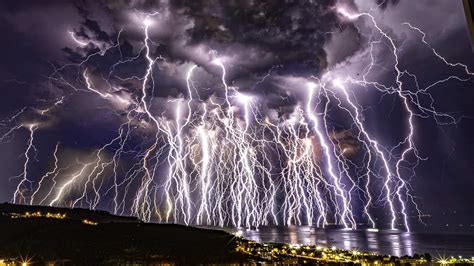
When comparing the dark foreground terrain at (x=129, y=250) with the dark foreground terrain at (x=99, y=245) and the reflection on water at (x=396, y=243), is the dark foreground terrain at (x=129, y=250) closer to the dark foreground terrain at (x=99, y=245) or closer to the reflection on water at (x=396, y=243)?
the dark foreground terrain at (x=99, y=245)

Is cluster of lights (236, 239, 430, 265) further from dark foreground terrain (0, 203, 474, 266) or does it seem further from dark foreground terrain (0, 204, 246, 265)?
dark foreground terrain (0, 204, 246, 265)

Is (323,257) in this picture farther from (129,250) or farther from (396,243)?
(396,243)

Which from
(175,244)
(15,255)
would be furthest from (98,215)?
(15,255)

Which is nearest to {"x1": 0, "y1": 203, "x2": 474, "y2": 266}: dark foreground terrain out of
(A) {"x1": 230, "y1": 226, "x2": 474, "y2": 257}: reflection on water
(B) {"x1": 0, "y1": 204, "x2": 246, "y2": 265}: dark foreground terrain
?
(B) {"x1": 0, "y1": 204, "x2": 246, "y2": 265}: dark foreground terrain

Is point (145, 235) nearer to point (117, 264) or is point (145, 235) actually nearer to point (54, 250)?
point (54, 250)

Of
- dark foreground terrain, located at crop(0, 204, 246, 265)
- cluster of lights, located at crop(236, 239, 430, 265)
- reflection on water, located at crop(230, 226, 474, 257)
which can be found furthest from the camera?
reflection on water, located at crop(230, 226, 474, 257)

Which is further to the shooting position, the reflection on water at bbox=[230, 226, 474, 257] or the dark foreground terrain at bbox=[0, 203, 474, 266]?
the reflection on water at bbox=[230, 226, 474, 257]

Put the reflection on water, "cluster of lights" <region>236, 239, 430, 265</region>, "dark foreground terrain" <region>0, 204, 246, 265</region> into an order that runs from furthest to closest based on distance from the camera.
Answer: the reflection on water → "cluster of lights" <region>236, 239, 430, 265</region> → "dark foreground terrain" <region>0, 204, 246, 265</region>

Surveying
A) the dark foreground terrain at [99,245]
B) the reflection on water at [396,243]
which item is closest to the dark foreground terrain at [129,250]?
the dark foreground terrain at [99,245]

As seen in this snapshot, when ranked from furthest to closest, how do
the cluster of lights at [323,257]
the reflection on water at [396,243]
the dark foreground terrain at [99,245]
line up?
the reflection on water at [396,243] → the cluster of lights at [323,257] → the dark foreground terrain at [99,245]
